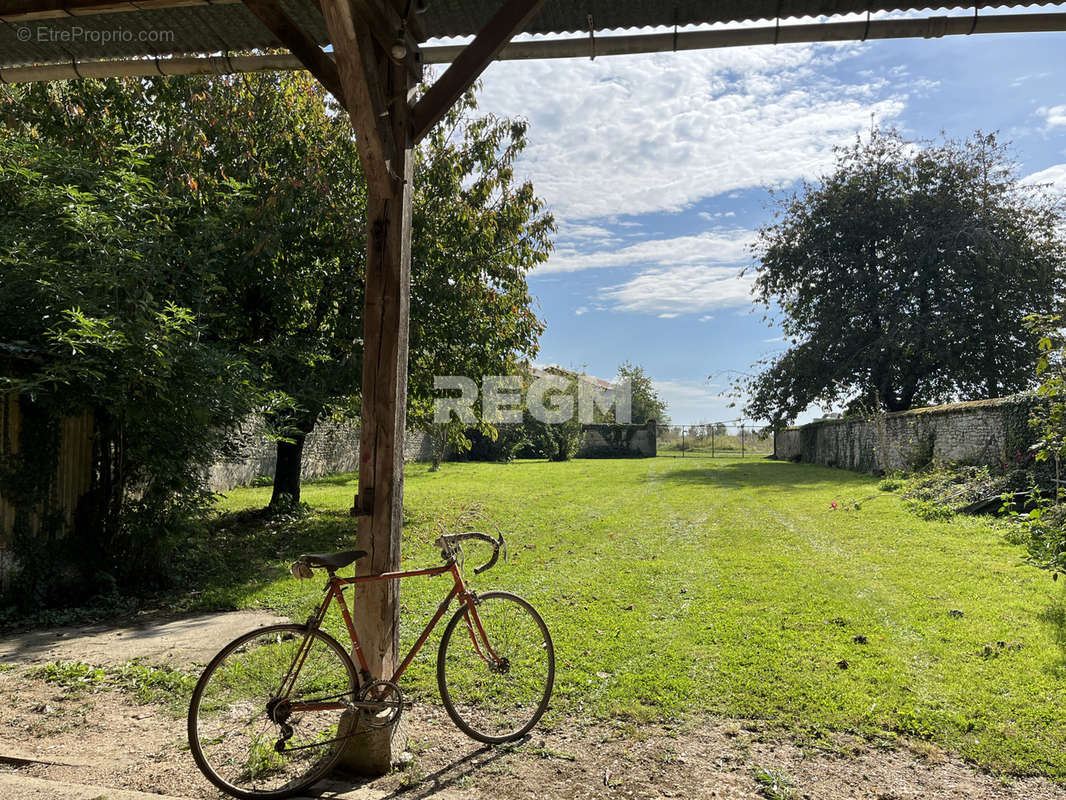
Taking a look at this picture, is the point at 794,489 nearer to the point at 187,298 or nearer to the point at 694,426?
the point at 187,298

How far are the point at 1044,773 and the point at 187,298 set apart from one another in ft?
25.5

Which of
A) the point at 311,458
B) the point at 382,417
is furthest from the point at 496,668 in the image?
the point at 311,458

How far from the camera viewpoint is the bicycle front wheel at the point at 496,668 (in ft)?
11.7

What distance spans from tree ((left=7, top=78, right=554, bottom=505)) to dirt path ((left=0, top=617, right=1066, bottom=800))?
14.0 ft

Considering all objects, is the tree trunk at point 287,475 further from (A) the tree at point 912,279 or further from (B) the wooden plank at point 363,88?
(A) the tree at point 912,279

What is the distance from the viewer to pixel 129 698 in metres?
4.09

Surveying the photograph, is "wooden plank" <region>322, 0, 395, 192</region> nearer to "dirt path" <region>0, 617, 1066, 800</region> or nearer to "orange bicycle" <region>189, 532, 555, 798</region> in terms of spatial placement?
"orange bicycle" <region>189, 532, 555, 798</region>

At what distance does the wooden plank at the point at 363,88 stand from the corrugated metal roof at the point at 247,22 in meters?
0.95

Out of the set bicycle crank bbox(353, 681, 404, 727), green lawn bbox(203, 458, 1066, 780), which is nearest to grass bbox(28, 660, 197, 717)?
green lawn bbox(203, 458, 1066, 780)

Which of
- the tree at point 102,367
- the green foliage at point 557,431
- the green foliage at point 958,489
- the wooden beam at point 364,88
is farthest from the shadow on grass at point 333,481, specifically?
the wooden beam at point 364,88

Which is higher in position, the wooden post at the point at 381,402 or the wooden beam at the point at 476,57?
the wooden beam at the point at 476,57

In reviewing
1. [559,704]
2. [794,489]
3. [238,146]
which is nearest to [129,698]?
[559,704]

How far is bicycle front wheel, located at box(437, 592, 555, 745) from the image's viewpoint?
3580 mm

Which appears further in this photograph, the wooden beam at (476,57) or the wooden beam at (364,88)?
the wooden beam at (476,57)
